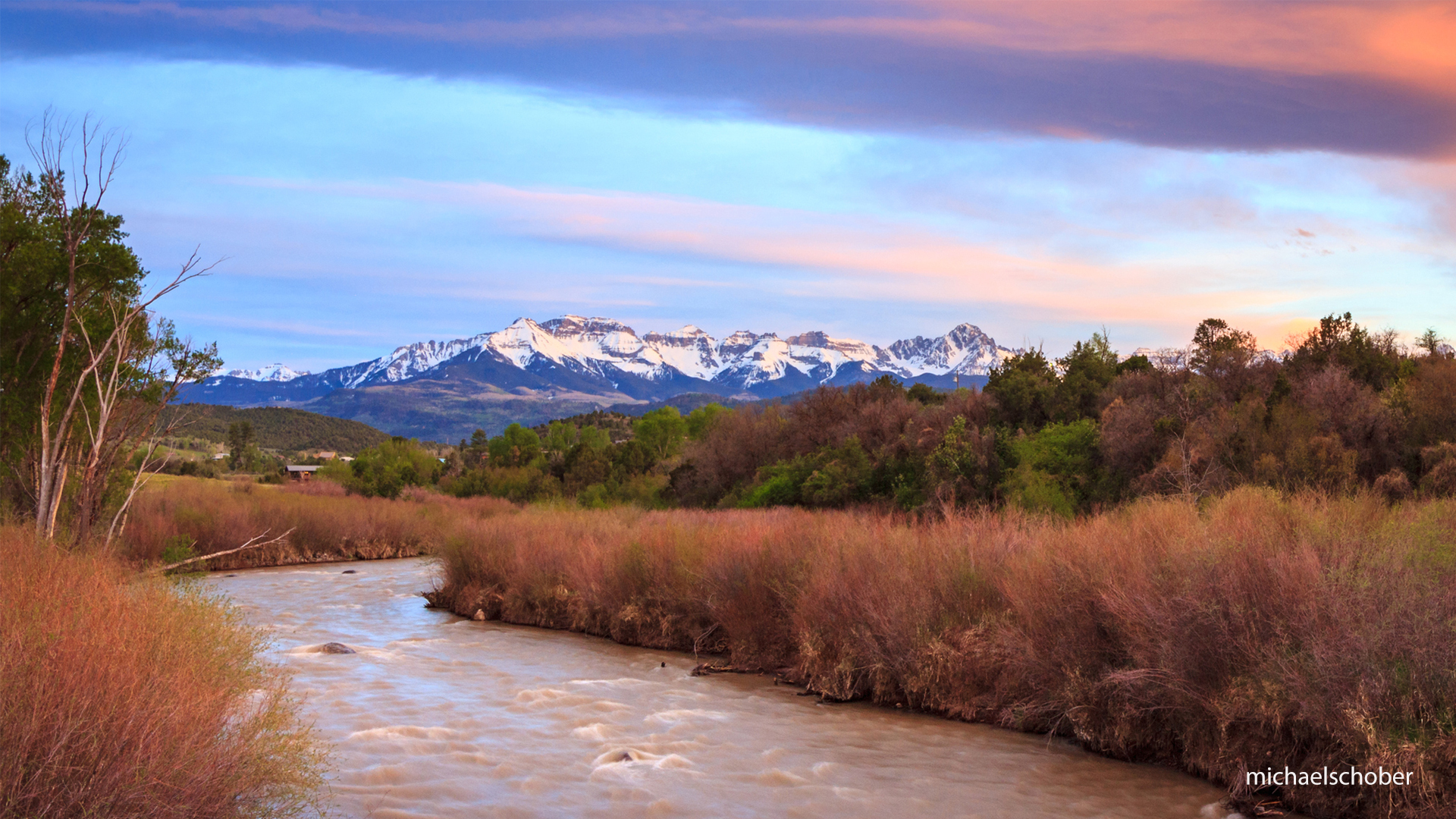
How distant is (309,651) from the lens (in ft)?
53.7

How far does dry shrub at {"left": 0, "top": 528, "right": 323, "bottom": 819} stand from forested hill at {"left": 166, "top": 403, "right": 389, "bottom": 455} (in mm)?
132144

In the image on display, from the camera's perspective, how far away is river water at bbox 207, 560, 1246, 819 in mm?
8844

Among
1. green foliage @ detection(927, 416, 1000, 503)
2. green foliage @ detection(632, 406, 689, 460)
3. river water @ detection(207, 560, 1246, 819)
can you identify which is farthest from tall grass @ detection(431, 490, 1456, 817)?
green foliage @ detection(632, 406, 689, 460)

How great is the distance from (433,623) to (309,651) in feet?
14.9

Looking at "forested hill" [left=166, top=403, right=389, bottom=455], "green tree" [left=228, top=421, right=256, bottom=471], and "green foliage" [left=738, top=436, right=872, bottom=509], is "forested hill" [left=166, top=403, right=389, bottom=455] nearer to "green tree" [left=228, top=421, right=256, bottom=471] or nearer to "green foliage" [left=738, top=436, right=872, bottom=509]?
"green tree" [left=228, top=421, right=256, bottom=471]

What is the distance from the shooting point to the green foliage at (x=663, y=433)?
5578cm

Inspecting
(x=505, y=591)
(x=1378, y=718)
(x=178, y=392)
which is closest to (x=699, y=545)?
(x=505, y=591)

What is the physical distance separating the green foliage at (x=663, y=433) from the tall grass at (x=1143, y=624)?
121 ft

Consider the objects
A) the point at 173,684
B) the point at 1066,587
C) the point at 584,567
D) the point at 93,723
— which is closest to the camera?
the point at 93,723

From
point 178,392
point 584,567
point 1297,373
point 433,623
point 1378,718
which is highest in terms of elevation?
point 1297,373

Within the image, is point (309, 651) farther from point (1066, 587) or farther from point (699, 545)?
point (1066, 587)

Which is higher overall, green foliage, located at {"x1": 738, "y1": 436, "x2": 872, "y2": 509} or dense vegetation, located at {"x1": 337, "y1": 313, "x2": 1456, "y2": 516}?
dense vegetation, located at {"x1": 337, "y1": 313, "x2": 1456, "y2": 516}

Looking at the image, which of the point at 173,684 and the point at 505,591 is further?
the point at 505,591

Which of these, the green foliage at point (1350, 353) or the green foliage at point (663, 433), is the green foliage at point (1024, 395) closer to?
the green foliage at point (1350, 353)
